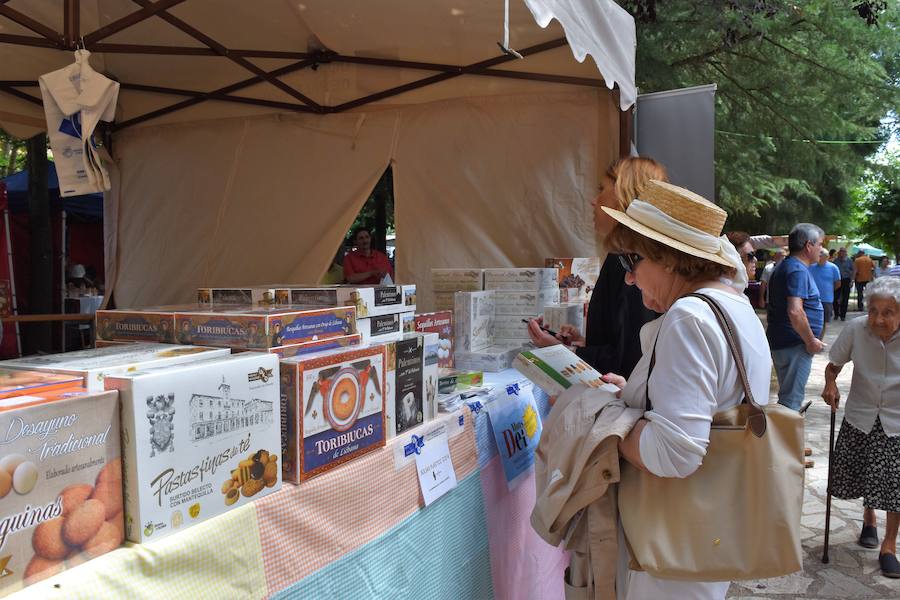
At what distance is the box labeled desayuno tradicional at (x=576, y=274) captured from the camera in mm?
3780

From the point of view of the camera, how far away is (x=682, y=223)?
1.44 meters

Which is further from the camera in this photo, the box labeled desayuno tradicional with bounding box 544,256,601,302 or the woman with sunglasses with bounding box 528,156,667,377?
the box labeled desayuno tradicional with bounding box 544,256,601,302

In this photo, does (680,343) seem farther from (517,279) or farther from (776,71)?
(776,71)

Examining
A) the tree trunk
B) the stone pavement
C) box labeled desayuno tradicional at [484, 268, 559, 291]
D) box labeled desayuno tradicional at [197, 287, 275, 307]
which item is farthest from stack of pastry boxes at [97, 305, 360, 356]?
the tree trunk

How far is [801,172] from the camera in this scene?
335 inches

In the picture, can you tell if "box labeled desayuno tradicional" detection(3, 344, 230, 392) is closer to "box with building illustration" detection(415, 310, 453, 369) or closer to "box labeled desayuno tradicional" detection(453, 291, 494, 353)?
"box with building illustration" detection(415, 310, 453, 369)

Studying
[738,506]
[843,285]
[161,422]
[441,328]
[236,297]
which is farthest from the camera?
[843,285]

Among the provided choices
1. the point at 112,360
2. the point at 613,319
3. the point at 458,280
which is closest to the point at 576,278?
the point at 458,280

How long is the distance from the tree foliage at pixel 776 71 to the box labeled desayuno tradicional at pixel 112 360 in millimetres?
5319

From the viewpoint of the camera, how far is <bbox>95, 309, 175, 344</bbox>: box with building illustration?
5.12 ft

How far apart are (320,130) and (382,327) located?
132 inches

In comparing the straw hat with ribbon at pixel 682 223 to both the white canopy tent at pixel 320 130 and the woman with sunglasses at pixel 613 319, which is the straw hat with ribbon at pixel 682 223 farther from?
the white canopy tent at pixel 320 130

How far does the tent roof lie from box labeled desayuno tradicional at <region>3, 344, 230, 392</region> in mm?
2161

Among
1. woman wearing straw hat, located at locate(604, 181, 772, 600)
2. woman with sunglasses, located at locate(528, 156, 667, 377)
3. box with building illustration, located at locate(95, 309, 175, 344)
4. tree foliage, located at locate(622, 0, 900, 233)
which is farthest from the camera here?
tree foliage, located at locate(622, 0, 900, 233)
